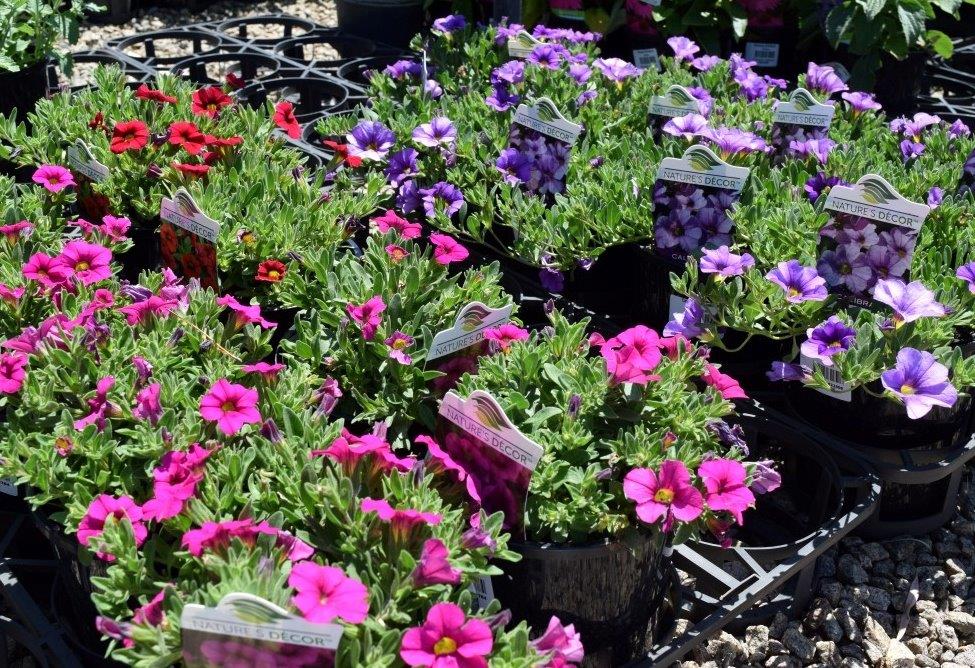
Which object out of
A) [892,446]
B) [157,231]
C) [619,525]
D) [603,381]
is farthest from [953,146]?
[157,231]

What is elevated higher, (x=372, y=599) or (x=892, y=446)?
(x=372, y=599)

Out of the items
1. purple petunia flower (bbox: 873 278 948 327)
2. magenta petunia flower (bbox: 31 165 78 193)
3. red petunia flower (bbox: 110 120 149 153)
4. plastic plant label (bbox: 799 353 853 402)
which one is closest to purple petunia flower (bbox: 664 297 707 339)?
plastic plant label (bbox: 799 353 853 402)

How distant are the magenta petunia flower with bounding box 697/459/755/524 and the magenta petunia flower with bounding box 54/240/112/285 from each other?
1156mm

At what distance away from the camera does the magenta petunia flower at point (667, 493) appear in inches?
54.8

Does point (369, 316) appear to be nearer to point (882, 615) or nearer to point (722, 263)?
point (722, 263)

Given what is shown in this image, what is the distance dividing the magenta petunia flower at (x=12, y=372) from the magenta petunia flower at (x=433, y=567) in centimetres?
74

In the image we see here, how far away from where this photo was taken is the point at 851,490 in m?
1.92

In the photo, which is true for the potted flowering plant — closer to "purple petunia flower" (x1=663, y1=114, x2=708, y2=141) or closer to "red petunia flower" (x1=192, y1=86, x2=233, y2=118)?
"purple petunia flower" (x1=663, y1=114, x2=708, y2=141)

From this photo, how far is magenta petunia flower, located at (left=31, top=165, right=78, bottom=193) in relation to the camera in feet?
7.46

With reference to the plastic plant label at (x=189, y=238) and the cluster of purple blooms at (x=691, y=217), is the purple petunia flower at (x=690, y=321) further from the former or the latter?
the plastic plant label at (x=189, y=238)

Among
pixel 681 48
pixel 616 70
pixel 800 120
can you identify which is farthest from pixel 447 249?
pixel 681 48

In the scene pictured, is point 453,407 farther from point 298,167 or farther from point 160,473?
point 298,167

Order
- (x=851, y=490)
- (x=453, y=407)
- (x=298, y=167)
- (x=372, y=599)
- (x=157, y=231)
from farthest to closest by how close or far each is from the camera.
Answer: (x=298, y=167) → (x=157, y=231) → (x=851, y=490) → (x=453, y=407) → (x=372, y=599)

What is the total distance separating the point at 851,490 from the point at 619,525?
0.69 metres
